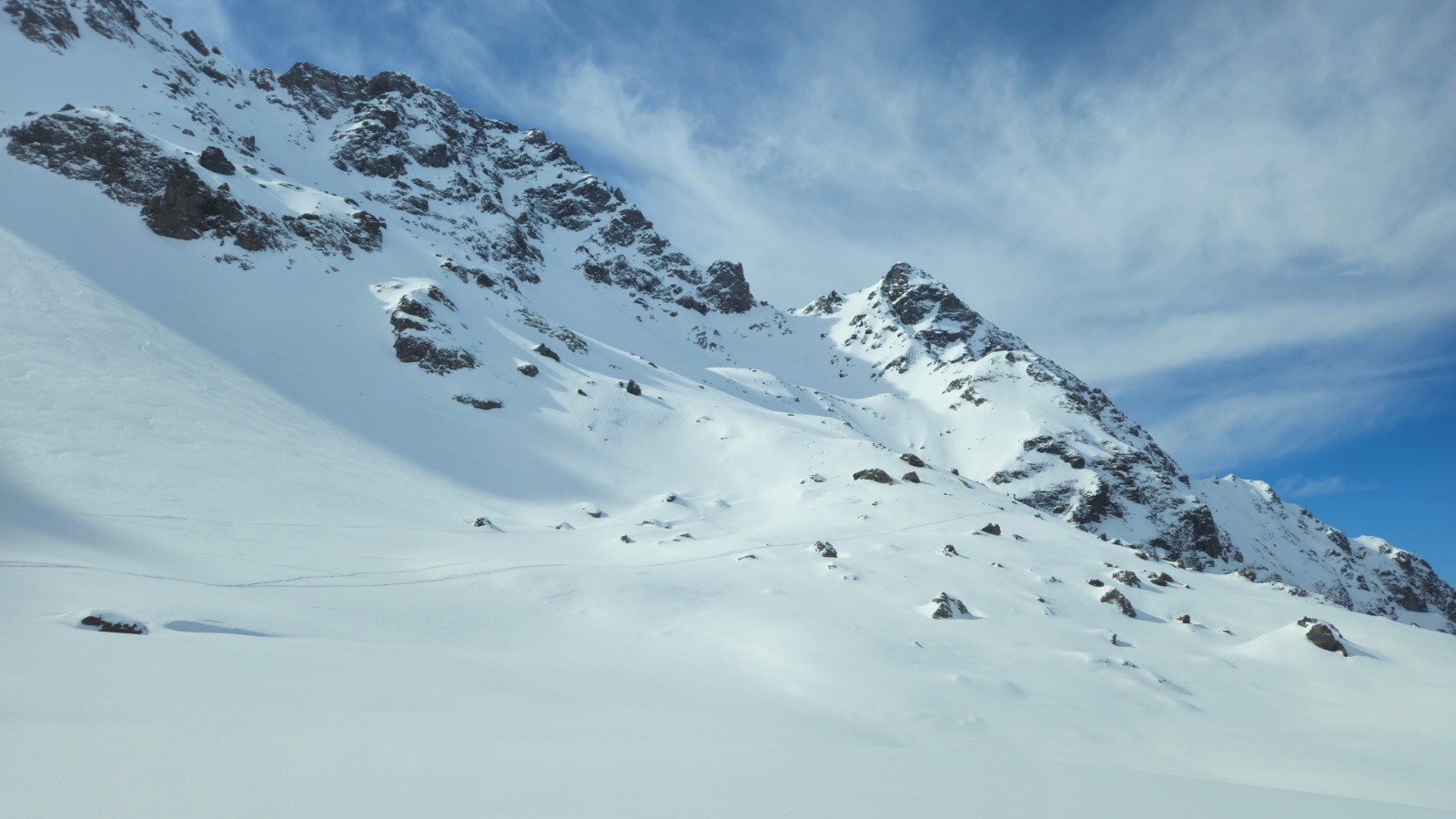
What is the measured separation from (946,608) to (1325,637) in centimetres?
1261

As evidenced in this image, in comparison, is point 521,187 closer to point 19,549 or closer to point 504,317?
point 504,317

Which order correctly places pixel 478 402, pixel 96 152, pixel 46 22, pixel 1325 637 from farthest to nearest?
pixel 46 22
pixel 96 152
pixel 478 402
pixel 1325 637

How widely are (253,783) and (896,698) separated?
1065 cm

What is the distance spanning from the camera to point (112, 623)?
757 cm

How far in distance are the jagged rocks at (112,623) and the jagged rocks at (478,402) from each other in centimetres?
3673

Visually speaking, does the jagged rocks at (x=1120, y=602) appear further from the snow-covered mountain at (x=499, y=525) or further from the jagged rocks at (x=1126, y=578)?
the jagged rocks at (x=1126, y=578)

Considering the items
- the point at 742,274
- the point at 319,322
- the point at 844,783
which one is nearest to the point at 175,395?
the point at 319,322

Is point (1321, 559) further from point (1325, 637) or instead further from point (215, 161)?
point (215, 161)

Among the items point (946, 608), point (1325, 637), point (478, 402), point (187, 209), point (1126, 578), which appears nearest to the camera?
point (946, 608)

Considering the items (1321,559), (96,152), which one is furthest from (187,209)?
(1321,559)

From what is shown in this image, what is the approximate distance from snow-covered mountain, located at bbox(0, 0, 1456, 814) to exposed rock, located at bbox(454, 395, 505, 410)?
0.35 m

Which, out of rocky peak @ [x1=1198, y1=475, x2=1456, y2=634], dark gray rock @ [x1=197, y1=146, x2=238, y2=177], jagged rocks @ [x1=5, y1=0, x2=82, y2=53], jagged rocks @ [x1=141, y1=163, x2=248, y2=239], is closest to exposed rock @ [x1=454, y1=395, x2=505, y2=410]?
jagged rocks @ [x1=141, y1=163, x2=248, y2=239]

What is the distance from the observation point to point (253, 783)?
12.2 ft

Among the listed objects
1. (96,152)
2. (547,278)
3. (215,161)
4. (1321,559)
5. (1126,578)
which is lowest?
(1126,578)
